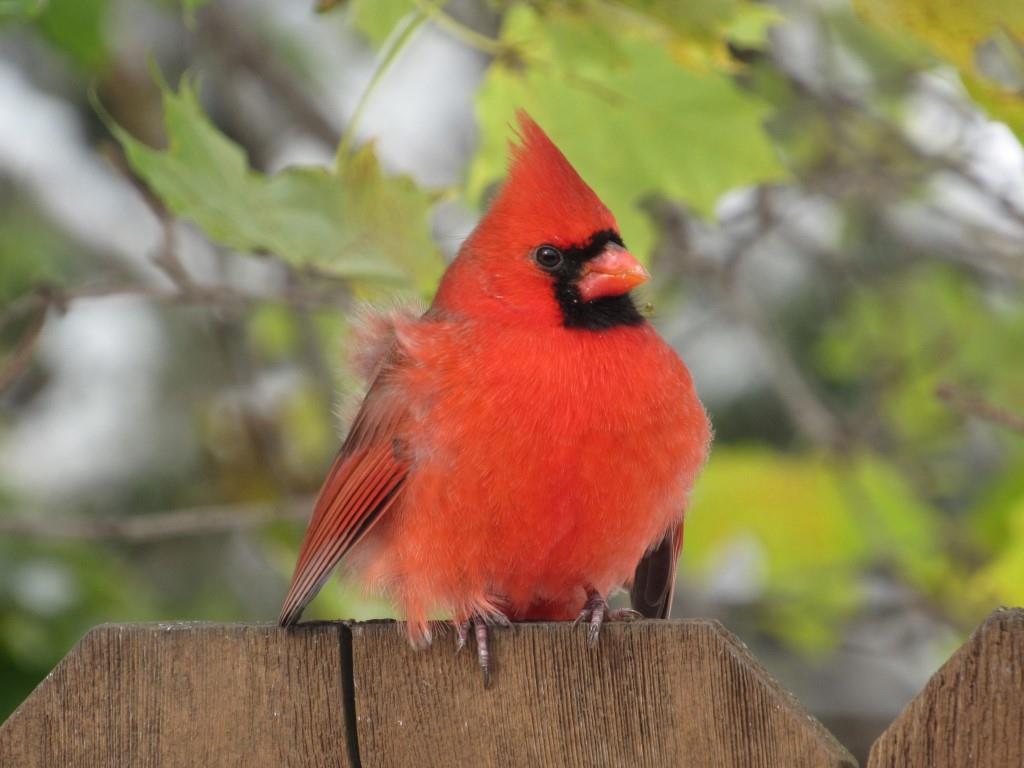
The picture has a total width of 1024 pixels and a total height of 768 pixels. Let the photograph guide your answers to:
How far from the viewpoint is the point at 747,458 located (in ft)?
12.9

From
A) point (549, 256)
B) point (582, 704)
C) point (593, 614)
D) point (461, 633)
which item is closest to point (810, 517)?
point (549, 256)

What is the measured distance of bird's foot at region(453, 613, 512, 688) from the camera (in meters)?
1.58

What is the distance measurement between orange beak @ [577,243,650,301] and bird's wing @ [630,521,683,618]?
348 mm

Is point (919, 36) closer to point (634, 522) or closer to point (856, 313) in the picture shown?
point (634, 522)

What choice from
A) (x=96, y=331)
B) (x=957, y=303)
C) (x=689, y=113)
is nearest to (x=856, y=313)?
(x=957, y=303)

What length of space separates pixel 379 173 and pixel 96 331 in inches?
113

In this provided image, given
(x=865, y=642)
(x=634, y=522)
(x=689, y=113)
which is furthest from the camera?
(x=865, y=642)

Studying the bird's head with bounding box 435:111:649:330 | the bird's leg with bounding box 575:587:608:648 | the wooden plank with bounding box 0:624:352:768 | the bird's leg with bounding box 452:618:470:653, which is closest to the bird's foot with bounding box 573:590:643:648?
the bird's leg with bounding box 575:587:608:648

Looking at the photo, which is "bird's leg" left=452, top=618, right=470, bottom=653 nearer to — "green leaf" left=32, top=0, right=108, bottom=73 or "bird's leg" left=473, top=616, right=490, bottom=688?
"bird's leg" left=473, top=616, right=490, bottom=688

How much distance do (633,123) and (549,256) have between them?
0.40m

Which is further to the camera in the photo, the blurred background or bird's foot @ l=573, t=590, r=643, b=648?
the blurred background

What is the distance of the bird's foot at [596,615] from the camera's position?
1.52 m

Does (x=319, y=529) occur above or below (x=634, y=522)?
below

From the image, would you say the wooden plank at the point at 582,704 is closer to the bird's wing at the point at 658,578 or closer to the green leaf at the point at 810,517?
the bird's wing at the point at 658,578
